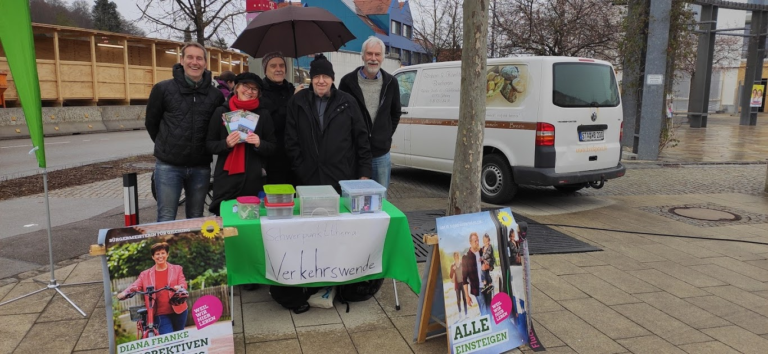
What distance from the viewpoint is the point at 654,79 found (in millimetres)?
11789

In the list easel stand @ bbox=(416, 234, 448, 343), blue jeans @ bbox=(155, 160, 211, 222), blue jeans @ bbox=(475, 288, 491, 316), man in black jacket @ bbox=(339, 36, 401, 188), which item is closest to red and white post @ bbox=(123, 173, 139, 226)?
blue jeans @ bbox=(155, 160, 211, 222)

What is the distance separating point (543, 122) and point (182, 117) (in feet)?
14.5

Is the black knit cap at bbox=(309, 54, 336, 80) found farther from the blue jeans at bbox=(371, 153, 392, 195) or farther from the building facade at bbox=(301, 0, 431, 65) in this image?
the building facade at bbox=(301, 0, 431, 65)

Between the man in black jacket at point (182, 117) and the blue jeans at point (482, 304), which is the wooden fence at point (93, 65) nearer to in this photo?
the man in black jacket at point (182, 117)

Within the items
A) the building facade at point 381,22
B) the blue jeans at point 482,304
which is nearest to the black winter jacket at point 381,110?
the blue jeans at point 482,304

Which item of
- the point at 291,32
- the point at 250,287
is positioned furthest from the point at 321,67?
the point at 250,287

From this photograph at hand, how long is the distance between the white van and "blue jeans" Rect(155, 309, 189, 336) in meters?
5.08

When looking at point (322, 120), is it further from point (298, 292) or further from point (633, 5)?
point (633, 5)

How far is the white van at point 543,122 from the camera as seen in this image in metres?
6.75

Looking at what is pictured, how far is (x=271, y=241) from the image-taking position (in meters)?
3.28

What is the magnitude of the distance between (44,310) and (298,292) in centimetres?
176

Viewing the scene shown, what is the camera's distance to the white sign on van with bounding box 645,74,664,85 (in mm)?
11758

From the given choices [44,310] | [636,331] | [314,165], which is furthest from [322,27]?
[636,331]

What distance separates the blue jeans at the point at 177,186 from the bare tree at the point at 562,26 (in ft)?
41.2
